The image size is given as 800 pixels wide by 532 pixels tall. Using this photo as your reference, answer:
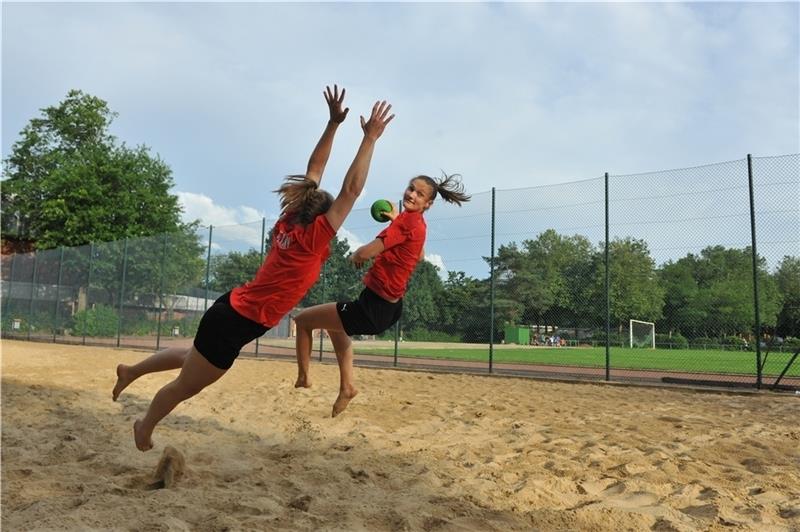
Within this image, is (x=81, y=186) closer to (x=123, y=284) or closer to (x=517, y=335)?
(x=123, y=284)

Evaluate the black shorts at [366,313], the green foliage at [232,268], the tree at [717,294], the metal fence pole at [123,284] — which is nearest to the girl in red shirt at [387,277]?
the black shorts at [366,313]

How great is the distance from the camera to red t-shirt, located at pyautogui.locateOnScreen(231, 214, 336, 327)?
280cm

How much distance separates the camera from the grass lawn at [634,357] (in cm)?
849

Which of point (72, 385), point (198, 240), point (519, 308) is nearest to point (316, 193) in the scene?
point (72, 385)

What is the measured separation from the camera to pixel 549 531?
2.51 m

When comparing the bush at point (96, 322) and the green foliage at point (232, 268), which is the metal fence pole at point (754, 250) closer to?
the green foliage at point (232, 268)

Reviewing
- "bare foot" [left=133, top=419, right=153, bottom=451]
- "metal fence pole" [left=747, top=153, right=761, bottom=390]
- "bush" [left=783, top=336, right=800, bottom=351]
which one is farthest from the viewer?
"metal fence pole" [left=747, top=153, right=761, bottom=390]

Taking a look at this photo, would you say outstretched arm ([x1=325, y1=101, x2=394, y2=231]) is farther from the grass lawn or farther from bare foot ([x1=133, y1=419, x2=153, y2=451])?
the grass lawn

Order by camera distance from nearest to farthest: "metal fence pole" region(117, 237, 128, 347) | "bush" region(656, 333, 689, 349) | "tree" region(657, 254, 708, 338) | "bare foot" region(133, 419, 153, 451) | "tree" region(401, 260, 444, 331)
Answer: "bare foot" region(133, 419, 153, 451)
"tree" region(657, 254, 708, 338)
"bush" region(656, 333, 689, 349)
"tree" region(401, 260, 444, 331)
"metal fence pole" region(117, 237, 128, 347)

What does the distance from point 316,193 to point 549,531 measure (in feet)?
6.56

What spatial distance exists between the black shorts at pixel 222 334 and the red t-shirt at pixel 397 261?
1166 millimetres

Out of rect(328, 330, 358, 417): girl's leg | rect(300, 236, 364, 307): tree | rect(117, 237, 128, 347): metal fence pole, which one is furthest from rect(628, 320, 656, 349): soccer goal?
rect(117, 237, 128, 347): metal fence pole

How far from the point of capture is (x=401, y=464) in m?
3.72

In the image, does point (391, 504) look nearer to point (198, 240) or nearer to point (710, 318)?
point (710, 318)
